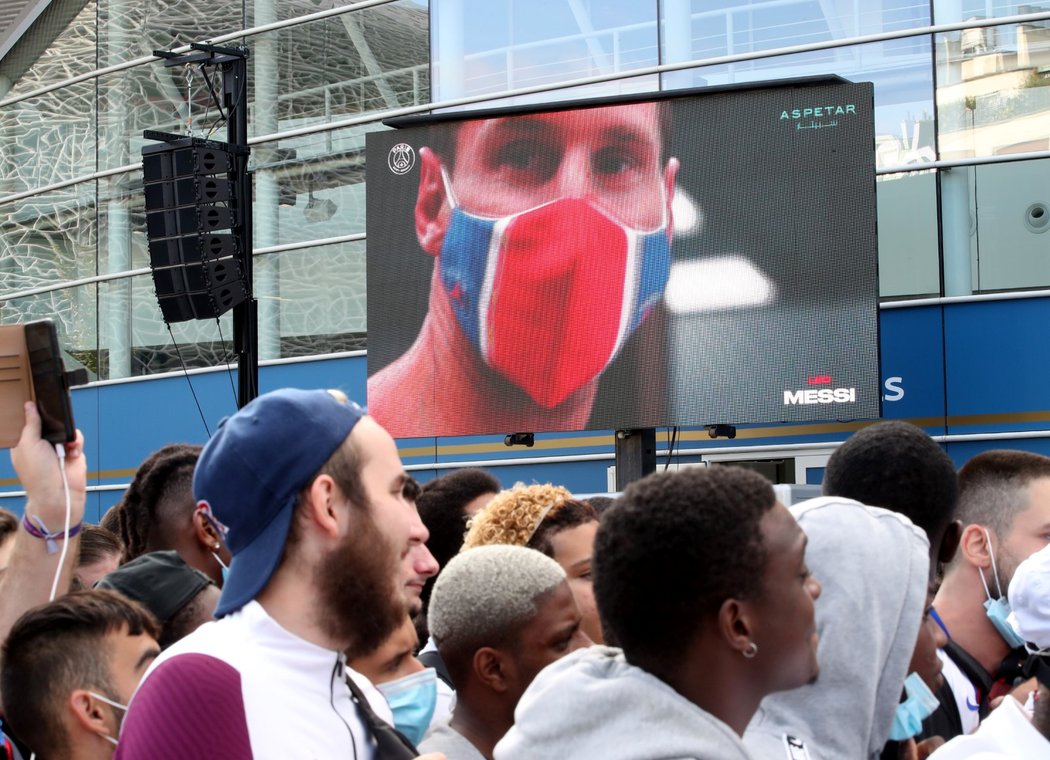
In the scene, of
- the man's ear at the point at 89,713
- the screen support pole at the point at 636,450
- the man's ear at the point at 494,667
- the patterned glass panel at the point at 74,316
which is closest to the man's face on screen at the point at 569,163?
the screen support pole at the point at 636,450

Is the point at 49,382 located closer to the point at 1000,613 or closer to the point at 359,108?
the point at 1000,613

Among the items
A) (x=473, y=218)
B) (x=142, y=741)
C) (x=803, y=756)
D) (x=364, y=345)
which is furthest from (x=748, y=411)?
(x=142, y=741)

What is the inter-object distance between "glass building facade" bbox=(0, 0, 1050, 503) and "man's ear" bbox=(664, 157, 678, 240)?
7.17ft

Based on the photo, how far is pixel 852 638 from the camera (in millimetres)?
2309

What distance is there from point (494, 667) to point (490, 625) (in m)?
0.08

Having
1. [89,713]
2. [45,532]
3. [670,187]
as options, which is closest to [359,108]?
[670,187]

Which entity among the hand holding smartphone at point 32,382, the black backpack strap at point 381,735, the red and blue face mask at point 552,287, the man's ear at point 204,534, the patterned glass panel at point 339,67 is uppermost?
the patterned glass panel at point 339,67

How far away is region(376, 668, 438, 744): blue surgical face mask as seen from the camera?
2543mm

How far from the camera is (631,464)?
8867mm

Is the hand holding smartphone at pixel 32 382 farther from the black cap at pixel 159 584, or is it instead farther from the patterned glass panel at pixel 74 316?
the patterned glass panel at pixel 74 316

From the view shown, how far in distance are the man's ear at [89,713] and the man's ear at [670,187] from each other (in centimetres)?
640

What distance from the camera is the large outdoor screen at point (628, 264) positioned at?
818 cm

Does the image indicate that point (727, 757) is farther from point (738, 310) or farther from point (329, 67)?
point (329, 67)

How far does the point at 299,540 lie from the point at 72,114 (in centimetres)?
1397
